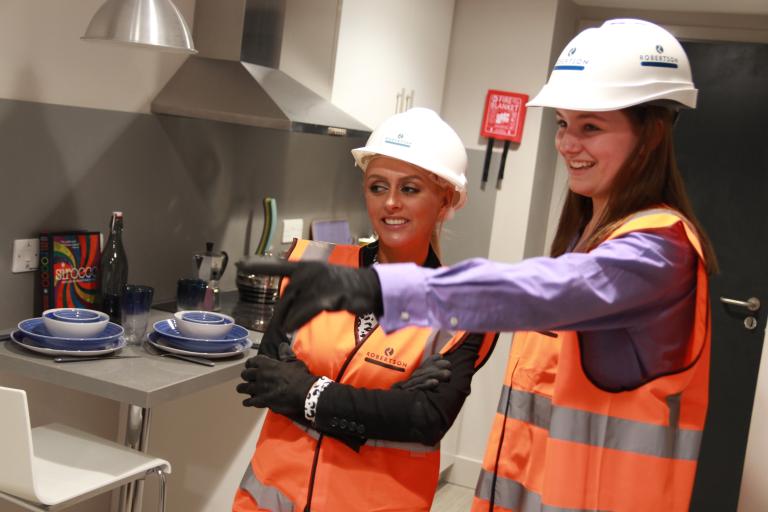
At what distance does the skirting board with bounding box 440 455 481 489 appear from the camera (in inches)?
161

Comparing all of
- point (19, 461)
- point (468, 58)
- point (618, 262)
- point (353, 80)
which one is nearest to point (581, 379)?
point (618, 262)

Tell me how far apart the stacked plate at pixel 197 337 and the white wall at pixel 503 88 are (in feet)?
6.38

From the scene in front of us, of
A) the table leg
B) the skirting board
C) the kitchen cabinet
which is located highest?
the kitchen cabinet

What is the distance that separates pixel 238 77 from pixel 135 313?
782mm

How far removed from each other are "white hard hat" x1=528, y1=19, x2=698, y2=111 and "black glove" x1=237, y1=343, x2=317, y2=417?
72cm

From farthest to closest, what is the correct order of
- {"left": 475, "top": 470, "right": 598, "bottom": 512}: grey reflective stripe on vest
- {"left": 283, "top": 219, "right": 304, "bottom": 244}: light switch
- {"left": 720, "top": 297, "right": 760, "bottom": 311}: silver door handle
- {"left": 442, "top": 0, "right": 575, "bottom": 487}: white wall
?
{"left": 442, "top": 0, "right": 575, "bottom": 487}: white wall → {"left": 720, "top": 297, "right": 760, "bottom": 311}: silver door handle → {"left": 283, "top": 219, "right": 304, "bottom": 244}: light switch → {"left": 475, "top": 470, "right": 598, "bottom": 512}: grey reflective stripe on vest

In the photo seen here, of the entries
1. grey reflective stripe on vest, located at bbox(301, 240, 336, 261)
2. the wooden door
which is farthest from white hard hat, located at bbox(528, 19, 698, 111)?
the wooden door

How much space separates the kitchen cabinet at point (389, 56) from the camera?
297 centimetres

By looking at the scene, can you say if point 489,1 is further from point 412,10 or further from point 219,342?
point 219,342

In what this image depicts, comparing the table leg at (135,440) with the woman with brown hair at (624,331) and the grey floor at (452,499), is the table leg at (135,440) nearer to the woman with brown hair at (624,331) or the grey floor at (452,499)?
the woman with brown hair at (624,331)

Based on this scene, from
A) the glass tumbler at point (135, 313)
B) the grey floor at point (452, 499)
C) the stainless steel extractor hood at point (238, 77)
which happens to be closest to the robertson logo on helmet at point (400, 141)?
the stainless steel extractor hood at point (238, 77)

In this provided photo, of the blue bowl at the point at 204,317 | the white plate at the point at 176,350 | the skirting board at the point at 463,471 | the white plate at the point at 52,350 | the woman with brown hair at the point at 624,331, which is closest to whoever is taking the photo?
the woman with brown hair at the point at 624,331

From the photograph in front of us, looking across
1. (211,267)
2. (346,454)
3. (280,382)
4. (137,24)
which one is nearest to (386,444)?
(346,454)

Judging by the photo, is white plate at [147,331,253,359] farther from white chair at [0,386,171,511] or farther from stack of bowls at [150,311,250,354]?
white chair at [0,386,171,511]
